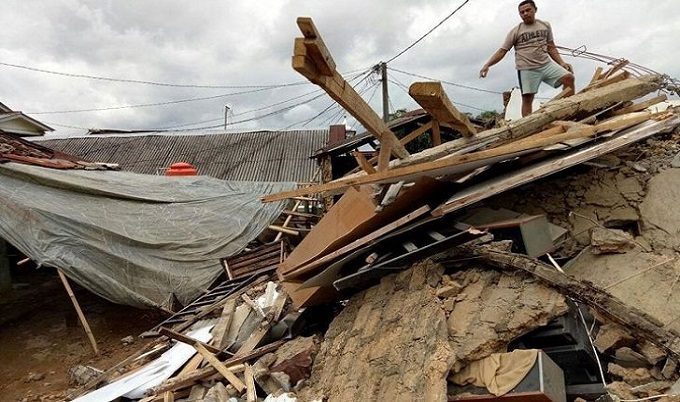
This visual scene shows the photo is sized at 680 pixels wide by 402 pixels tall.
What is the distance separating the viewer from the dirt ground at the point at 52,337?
5750 millimetres

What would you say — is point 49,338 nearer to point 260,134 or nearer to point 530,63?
point 530,63

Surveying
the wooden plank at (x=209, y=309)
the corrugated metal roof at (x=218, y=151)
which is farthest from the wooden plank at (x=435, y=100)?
the corrugated metal roof at (x=218, y=151)

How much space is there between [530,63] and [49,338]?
812cm

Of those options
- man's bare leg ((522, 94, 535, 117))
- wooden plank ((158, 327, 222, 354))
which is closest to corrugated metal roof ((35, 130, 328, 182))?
man's bare leg ((522, 94, 535, 117))

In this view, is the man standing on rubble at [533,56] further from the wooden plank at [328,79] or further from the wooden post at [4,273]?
the wooden post at [4,273]

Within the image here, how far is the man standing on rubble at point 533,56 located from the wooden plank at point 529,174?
2.23 metres

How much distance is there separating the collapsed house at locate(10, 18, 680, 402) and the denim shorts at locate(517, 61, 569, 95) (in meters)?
0.75

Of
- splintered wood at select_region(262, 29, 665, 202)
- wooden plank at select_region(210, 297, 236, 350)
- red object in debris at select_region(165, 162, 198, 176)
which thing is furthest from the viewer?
red object in debris at select_region(165, 162, 198, 176)

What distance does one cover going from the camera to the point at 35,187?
7578 mm

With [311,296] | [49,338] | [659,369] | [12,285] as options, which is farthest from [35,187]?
[659,369]

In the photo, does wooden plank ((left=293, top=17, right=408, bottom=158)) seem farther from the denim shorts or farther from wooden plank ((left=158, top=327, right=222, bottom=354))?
the denim shorts

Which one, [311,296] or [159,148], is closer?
→ [311,296]

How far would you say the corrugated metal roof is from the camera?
18.8m

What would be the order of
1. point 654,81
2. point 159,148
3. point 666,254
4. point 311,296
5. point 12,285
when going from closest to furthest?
point 666,254 < point 311,296 < point 654,81 < point 12,285 < point 159,148
